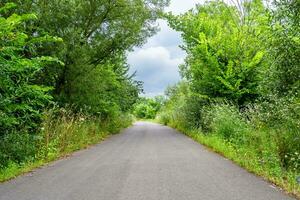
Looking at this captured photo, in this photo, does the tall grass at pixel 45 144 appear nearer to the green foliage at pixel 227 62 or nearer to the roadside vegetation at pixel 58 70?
the roadside vegetation at pixel 58 70

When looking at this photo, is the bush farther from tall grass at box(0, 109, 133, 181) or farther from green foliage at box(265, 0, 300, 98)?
tall grass at box(0, 109, 133, 181)

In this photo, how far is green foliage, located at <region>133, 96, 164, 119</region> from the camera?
12244cm

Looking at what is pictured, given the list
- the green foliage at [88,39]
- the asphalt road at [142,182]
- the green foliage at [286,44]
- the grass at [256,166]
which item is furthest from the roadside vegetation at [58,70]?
the green foliage at [286,44]

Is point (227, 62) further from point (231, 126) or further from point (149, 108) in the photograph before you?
point (149, 108)

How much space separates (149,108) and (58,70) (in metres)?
102

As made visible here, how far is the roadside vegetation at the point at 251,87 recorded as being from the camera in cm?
1094

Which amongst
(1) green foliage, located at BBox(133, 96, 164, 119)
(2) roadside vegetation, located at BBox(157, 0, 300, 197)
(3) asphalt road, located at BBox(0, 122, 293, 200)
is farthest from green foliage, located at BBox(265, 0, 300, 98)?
(1) green foliage, located at BBox(133, 96, 164, 119)

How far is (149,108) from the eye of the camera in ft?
407

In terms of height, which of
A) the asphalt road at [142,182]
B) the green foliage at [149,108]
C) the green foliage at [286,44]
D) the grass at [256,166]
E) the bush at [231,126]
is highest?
the green foliage at [149,108]

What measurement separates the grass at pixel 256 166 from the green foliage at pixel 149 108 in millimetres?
105093

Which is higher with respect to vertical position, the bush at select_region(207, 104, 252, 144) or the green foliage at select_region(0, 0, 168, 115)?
the green foliage at select_region(0, 0, 168, 115)

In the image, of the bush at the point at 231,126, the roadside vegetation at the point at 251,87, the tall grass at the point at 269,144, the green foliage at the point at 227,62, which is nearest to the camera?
the tall grass at the point at 269,144

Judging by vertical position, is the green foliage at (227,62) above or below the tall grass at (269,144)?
above

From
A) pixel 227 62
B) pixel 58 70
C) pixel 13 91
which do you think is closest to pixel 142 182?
pixel 13 91
